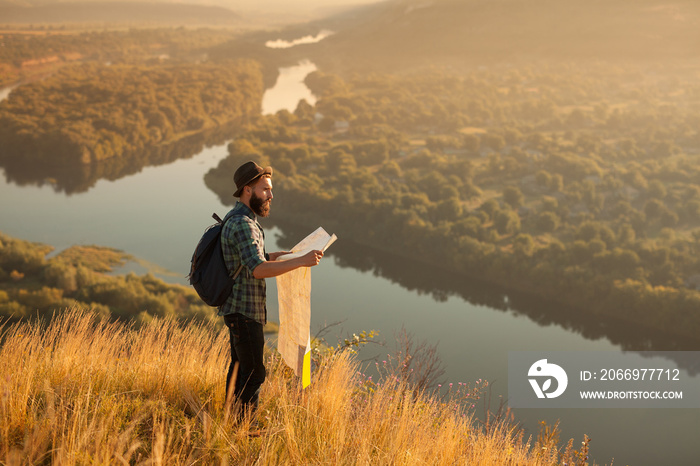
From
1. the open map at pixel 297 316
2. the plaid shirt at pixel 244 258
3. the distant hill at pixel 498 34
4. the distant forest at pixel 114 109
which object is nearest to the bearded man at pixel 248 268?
the plaid shirt at pixel 244 258

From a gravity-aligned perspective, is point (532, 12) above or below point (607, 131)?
above

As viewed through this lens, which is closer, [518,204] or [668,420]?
[668,420]

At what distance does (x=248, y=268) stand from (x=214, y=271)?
0.88 ft

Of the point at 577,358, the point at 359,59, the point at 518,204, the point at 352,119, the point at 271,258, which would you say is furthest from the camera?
the point at 359,59

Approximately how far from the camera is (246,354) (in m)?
3.83

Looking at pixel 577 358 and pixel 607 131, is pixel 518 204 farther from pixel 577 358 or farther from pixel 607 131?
pixel 607 131

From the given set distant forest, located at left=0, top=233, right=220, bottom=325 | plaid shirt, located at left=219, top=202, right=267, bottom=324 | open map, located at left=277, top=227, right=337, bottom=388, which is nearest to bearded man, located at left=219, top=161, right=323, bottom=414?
plaid shirt, located at left=219, top=202, right=267, bottom=324

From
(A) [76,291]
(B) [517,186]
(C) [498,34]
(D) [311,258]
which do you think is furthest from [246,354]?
(C) [498,34]

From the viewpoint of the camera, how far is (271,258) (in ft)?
12.9

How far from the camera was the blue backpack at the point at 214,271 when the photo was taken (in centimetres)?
366

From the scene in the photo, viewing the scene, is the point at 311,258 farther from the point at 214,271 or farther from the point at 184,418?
the point at 184,418

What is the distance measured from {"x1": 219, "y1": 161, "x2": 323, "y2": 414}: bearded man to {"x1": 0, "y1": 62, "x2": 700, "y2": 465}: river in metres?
15.5

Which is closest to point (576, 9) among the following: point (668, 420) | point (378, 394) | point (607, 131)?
point (607, 131)

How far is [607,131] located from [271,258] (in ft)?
273
